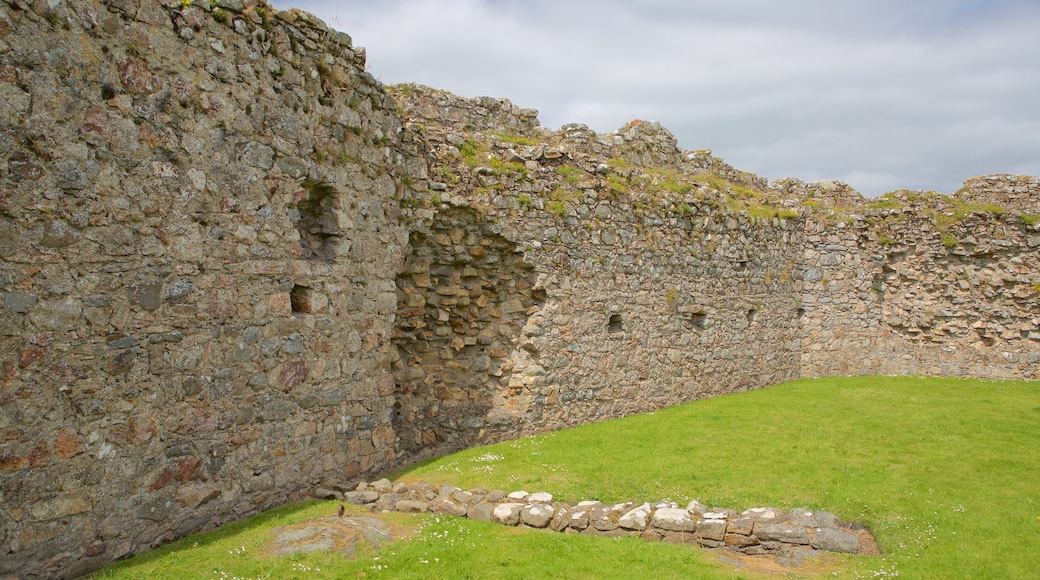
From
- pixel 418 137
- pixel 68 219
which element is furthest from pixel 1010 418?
pixel 68 219

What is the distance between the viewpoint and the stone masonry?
5.72 metres

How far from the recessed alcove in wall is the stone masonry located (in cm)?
3

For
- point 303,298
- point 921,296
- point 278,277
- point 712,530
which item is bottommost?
point 712,530

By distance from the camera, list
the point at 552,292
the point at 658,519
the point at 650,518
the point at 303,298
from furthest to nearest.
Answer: the point at 552,292, the point at 303,298, the point at 650,518, the point at 658,519

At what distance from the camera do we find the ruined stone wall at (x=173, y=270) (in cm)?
561

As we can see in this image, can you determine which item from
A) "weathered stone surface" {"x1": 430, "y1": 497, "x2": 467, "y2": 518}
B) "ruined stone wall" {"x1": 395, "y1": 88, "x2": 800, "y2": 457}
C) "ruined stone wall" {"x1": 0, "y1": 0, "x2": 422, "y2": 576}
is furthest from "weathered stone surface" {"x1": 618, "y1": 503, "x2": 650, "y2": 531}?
"ruined stone wall" {"x1": 395, "y1": 88, "x2": 800, "y2": 457}

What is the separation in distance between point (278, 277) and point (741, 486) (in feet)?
20.5

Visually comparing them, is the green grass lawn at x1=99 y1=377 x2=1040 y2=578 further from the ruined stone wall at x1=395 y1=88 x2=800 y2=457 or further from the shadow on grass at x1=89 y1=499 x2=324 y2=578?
the ruined stone wall at x1=395 y1=88 x2=800 y2=457

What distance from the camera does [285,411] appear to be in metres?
7.93

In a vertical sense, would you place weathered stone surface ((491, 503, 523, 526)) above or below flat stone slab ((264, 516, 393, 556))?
below

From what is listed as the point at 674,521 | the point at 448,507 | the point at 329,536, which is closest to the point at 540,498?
the point at 448,507

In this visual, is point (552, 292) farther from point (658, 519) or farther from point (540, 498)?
point (658, 519)

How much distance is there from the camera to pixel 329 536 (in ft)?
22.3

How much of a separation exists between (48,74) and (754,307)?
50.3 ft
